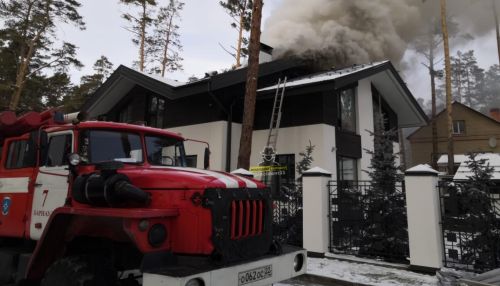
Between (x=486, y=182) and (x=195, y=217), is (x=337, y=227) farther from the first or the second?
(x=195, y=217)

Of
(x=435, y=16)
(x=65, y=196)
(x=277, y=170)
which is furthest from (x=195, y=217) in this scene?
(x=435, y=16)

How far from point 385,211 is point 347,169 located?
7136 mm

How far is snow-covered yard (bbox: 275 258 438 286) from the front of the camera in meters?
6.36

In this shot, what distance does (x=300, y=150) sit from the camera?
13680 mm

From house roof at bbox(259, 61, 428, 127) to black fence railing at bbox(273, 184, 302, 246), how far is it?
14.7 feet

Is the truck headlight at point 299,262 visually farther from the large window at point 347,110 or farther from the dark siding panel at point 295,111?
the large window at point 347,110

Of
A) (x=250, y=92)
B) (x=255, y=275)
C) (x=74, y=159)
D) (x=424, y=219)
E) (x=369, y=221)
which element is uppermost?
(x=250, y=92)

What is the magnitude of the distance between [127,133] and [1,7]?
24436mm

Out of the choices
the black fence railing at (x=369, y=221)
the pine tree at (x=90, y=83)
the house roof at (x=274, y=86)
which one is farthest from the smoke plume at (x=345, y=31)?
the pine tree at (x=90, y=83)

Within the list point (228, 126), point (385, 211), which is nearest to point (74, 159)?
point (385, 211)

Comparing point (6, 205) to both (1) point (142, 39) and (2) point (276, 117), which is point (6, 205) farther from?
(1) point (142, 39)

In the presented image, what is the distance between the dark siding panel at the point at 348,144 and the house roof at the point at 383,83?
210cm

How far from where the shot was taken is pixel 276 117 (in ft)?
47.0

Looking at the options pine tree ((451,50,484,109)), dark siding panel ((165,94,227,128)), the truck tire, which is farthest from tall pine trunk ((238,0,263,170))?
pine tree ((451,50,484,109))
